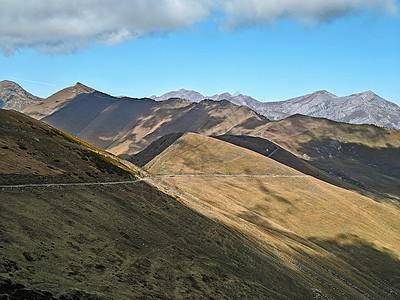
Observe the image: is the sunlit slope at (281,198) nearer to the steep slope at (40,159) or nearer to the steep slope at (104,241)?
the steep slope at (104,241)

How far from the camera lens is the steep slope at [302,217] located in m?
89.6

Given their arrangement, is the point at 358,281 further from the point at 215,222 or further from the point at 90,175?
the point at 90,175

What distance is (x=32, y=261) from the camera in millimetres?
31562

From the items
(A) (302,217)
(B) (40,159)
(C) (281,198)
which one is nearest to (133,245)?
(B) (40,159)

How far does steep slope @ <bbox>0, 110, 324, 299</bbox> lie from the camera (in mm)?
32062

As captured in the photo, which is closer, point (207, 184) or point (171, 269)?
point (171, 269)

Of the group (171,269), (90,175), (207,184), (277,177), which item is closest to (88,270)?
(171,269)

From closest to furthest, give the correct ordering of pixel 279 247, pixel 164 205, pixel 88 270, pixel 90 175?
pixel 88 270 < pixel 90 175 < pixel 164 205 < pixel 279 247

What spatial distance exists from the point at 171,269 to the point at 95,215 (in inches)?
600

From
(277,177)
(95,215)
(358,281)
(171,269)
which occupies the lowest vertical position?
(358,281)

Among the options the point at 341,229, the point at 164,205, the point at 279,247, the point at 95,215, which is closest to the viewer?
the point at 95,215

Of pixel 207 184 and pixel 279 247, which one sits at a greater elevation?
pixel 207 184

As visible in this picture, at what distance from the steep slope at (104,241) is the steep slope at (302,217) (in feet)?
47.4

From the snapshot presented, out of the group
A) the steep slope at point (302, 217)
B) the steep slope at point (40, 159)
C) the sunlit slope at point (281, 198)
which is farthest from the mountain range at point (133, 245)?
the sunlit slope at point (281, 198)
